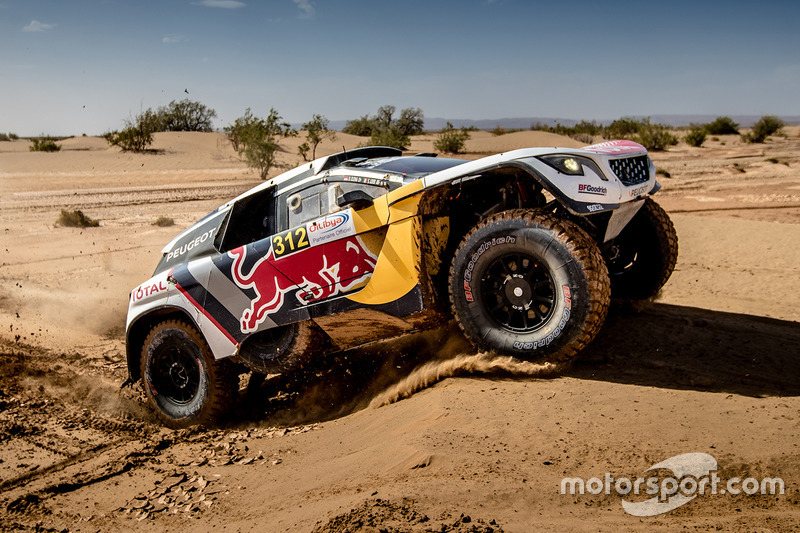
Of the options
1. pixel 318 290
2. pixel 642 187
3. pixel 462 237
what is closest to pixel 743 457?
pixel 642 187

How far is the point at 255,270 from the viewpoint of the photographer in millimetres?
5219

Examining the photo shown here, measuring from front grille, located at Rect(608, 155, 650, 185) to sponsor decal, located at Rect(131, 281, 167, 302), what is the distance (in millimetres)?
4028

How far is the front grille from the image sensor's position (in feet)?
15.1

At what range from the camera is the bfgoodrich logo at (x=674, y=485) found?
9.88ft

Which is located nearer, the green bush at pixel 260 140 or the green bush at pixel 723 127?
the green bush at pixel 260 140

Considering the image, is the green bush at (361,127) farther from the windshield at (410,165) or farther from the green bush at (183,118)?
the windshield at (410,165)

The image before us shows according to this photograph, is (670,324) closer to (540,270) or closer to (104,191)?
(540,270)

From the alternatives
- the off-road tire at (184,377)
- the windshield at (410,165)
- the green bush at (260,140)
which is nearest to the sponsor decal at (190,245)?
the off-road tire at (184,377)

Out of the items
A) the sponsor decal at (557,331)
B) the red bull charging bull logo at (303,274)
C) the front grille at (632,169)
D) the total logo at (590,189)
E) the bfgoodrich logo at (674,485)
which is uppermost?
the front grille at (632,169)

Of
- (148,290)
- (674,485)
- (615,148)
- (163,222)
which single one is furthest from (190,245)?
(163,222)

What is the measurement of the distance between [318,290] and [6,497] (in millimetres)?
2682

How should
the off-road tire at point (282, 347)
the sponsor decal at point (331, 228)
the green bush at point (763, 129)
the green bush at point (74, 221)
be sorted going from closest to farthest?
the sponsor decal at point (331, 228) → the off-road tire at point (282, 347) → the green bush at point (74, 221) → the green bush at point (763, 129)

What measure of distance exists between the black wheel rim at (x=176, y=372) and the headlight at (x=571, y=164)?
3.60 meters

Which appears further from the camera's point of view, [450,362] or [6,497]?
[450,362]
